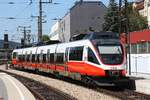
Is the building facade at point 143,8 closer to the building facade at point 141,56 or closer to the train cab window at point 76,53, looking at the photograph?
the building facade at point 141,56

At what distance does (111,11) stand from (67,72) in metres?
49.8

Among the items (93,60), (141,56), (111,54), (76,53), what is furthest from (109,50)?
(141,56)

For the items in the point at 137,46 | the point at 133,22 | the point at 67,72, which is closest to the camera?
the point at 67,72

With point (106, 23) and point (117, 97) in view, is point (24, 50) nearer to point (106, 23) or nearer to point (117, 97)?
point (106, 23)

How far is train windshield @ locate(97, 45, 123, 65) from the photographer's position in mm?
27797

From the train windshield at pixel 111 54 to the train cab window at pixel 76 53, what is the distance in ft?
8.68

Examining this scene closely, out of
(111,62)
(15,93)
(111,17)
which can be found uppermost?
(111,17)

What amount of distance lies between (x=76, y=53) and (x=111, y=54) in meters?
4.66

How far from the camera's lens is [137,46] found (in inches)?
1890

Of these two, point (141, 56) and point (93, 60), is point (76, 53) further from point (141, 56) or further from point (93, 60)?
point (141, 56)

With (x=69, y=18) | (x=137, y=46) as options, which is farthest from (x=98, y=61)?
(x=69, y=18)

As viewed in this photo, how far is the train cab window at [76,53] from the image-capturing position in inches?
1219

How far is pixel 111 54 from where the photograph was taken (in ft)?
92.2

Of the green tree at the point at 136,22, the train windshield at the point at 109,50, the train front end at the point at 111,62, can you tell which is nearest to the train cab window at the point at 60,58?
the train front end at the point at 111,62
